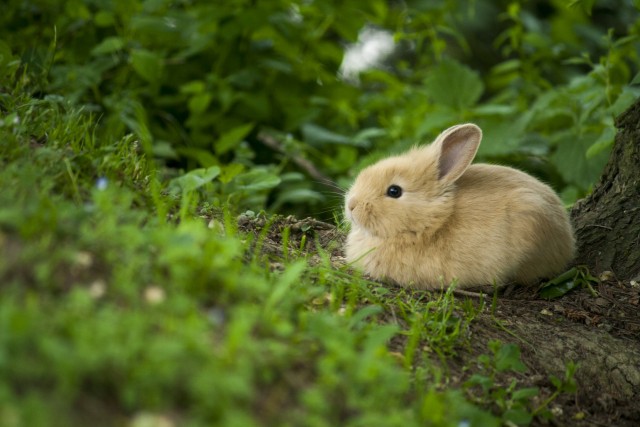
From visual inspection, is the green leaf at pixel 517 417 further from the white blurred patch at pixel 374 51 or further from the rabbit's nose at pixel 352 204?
the white blurred patch at pixel 374 51

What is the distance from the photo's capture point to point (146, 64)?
5.67 m

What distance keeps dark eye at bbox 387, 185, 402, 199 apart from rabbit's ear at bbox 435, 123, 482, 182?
9.5 inches

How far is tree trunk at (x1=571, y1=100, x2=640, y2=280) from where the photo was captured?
4.14 m

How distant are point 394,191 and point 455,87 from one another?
8.05 feet

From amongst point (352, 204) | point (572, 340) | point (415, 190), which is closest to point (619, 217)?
point (572, 340)

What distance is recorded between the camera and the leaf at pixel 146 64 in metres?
5.65

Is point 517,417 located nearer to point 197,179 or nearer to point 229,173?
point 197,179

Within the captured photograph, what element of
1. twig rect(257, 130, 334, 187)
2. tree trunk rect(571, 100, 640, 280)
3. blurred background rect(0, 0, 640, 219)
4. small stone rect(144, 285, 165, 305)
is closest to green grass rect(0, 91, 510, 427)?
small stone rect(144, 285, 165, 305)

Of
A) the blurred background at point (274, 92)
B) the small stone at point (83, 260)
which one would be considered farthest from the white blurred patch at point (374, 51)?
the small stone at point (83, 260)

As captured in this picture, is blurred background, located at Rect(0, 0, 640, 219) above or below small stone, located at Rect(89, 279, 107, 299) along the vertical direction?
below

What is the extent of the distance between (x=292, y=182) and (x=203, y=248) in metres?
3.84

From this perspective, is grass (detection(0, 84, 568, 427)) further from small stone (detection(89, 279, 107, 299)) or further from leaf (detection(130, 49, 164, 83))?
leaf (detection(130, 49, 164, 83))

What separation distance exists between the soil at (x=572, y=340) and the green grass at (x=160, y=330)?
1.14 ft

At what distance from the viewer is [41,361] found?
184 centimetres
